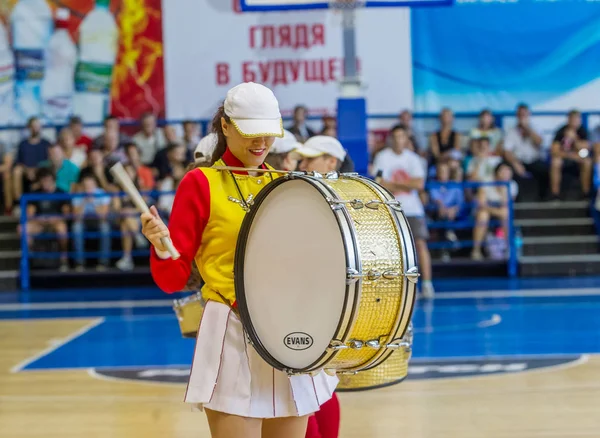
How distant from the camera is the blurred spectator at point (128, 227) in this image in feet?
44.8

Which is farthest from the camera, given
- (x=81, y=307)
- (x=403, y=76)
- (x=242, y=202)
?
(x=403, y=76)

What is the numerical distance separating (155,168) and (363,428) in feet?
29.2

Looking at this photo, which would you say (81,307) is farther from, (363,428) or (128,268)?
(363,428)

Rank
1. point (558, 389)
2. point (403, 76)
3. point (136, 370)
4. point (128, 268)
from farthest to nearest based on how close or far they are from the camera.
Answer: point (403, 76)
point (128, 268)
point (136, 370)
point (558, 389)

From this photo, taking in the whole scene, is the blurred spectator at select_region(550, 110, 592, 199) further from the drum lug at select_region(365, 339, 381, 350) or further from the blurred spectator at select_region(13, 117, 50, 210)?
the drum lug at select_region(365, 339, 381, 350)

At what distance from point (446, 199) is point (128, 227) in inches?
166

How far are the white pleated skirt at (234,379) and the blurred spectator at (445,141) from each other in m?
10.9

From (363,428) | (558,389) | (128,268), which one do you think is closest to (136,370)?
(363,428)

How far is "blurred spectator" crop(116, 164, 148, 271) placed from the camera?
44.8ft

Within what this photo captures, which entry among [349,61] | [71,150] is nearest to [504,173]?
[71,150]

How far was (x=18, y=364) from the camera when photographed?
812 cm

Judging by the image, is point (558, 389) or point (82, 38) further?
point (82, 38)

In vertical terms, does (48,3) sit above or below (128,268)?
above

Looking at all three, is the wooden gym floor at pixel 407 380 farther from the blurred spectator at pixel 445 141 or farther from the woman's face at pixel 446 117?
the woman's face at pixel 446 117
